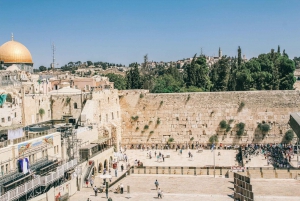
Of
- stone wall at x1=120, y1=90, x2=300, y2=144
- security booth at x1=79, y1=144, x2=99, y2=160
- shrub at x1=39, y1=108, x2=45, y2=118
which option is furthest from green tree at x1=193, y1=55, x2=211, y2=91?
security booth at x1=79, y1=144, x2=99, y2=160

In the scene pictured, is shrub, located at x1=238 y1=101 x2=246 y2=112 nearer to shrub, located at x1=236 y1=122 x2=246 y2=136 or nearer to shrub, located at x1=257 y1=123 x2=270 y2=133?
shrub, located at x1=236 y1=122 x2=246 y2=136

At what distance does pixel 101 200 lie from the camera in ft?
72.6

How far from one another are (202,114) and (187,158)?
579cm

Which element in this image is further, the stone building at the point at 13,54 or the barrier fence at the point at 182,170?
the stone building at the point at 13,54

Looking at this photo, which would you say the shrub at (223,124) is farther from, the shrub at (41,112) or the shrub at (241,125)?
the shrub at (41,112)

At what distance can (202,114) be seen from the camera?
37.9 meters

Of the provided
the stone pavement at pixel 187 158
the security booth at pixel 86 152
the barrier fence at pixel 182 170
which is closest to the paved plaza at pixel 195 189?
the barrier fence at pixel 182 170

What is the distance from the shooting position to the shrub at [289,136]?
36128 mm

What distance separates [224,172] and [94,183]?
29.8 feet

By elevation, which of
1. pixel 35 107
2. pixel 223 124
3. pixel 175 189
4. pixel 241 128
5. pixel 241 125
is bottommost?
pixel 175 189

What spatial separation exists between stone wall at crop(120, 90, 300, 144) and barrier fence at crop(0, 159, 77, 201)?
1494cm

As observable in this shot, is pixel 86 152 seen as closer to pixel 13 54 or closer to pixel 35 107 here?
pixel 35 107

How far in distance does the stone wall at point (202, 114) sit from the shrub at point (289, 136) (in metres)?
0.37

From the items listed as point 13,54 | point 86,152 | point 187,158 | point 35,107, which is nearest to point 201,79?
point 187,158
